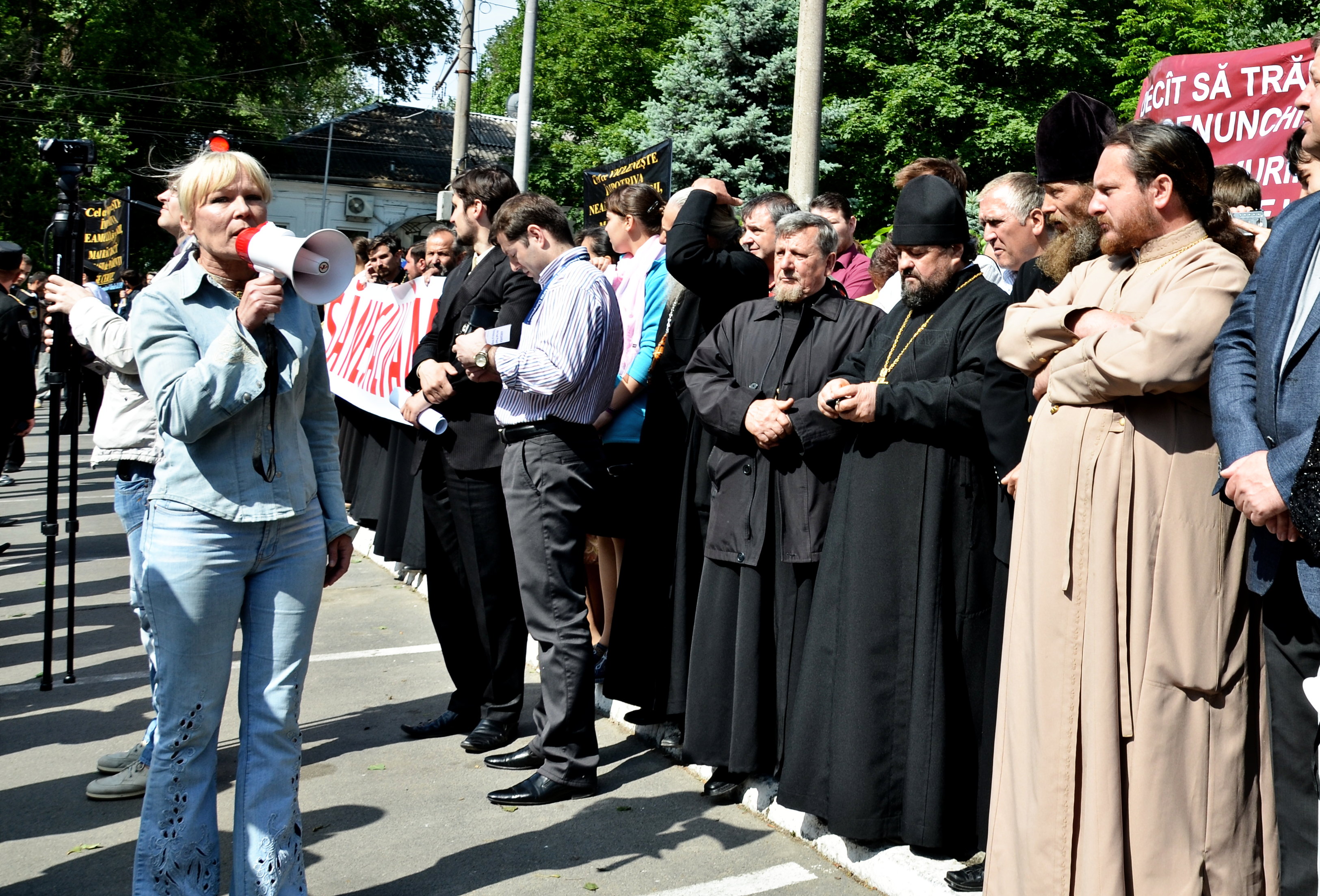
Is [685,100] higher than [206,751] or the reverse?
higher

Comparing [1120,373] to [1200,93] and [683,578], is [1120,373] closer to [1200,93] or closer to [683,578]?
[683,578]

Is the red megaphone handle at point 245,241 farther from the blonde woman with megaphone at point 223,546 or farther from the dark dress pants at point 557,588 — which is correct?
the dark dress pants at point 557,588

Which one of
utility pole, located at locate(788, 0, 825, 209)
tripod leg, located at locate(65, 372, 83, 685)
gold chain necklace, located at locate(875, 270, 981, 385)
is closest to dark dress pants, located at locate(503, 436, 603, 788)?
gold chain necklace, located at locate(875, 270, 981, 385)

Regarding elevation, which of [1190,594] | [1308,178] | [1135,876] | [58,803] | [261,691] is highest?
Result: [1308,178]

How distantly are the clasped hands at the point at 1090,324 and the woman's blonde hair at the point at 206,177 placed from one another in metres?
2.28

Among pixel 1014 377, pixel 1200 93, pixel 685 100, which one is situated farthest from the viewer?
pixel 685 100

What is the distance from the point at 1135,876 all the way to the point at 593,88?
42138mm

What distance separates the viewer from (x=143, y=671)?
23.1 feet

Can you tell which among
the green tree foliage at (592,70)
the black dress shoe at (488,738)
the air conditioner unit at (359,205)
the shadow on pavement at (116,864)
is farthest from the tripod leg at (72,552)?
the air conditioner unit at (359,205)

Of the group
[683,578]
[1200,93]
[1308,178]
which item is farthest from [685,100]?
[1308,178]

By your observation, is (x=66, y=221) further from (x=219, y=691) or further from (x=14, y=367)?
(x=219, y=691)

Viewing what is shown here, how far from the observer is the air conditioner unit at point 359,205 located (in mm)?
48688

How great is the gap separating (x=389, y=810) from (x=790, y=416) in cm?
220

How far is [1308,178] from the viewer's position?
138 inches
